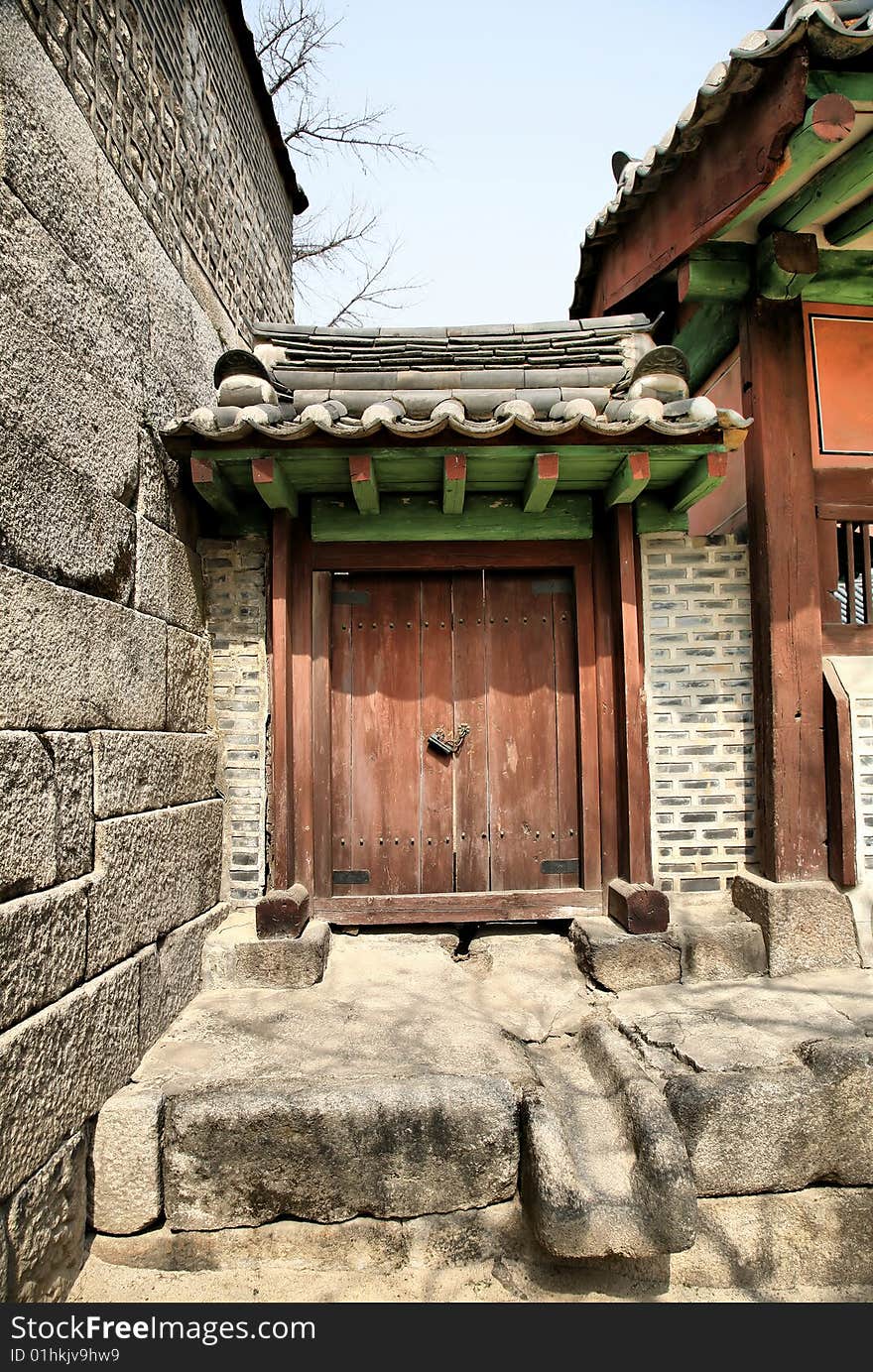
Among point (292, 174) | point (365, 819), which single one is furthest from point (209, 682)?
point (292, 174)

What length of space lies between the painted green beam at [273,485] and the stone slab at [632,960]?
2725mm

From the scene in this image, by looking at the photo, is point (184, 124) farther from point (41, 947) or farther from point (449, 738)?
point (41, 947)

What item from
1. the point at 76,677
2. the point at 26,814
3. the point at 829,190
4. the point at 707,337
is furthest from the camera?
the point at 707,337

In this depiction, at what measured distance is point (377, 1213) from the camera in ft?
8.50

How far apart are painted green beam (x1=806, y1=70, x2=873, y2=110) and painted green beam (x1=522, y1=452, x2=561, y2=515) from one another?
1836 millimetres

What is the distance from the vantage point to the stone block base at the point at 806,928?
3693 millimetres

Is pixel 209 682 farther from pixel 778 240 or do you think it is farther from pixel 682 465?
pixel 778 240

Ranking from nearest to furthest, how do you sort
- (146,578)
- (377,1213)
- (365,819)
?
(377,1213) → (146,578) → (365,819)

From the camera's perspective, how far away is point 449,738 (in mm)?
4211

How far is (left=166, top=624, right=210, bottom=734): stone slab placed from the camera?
3.50 meters

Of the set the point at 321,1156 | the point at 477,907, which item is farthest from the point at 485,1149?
the point at 477,907

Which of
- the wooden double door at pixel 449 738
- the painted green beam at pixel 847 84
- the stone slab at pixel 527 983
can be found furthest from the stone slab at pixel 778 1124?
the painted green beam at pixel 847 84

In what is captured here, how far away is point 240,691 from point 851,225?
3.98 meters

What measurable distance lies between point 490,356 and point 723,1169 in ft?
14.9
